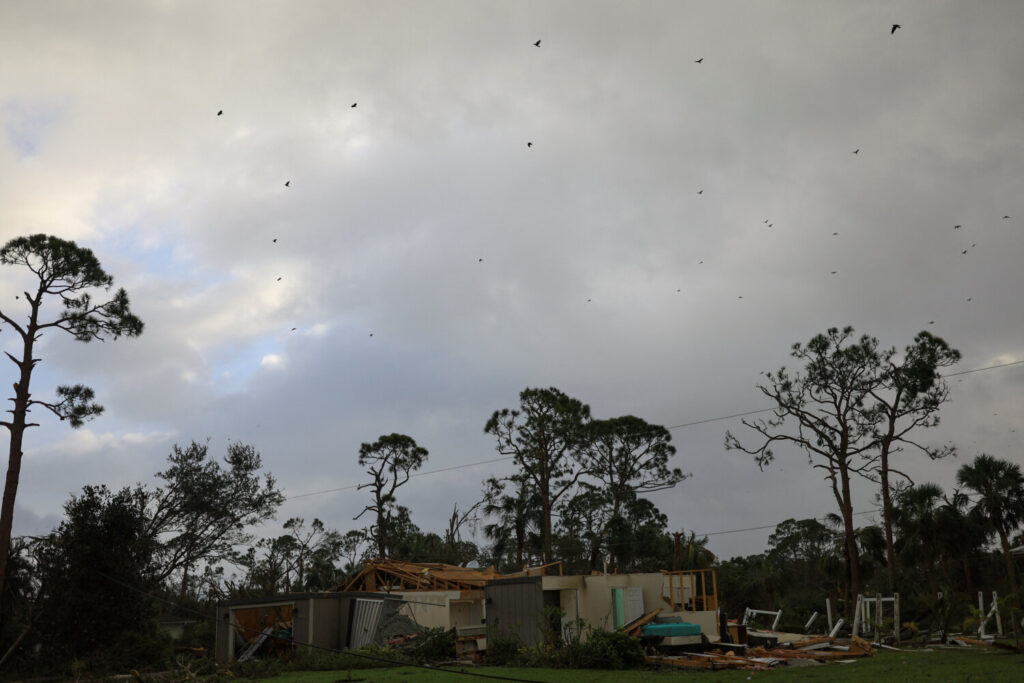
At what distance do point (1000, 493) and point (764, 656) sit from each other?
19972 mm

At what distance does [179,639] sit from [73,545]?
2272 centimetres

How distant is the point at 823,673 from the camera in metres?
18.6

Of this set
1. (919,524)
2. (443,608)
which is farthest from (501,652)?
(919,524)

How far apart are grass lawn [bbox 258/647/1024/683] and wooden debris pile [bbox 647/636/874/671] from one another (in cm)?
77

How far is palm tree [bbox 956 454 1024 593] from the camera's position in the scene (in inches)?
1394

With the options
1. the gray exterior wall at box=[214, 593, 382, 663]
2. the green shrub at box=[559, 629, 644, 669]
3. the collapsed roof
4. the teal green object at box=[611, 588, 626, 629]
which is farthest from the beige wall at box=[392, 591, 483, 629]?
the green shrub at box=[559, 629, 644, 669]

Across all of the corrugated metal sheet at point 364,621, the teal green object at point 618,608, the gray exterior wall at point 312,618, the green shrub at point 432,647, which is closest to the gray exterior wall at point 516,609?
the green shrub at point 432,647

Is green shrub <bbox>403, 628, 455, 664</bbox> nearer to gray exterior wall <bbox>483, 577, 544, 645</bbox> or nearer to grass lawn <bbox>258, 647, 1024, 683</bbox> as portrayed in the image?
gray exterior wall <bbox>483, 577, 544, 645</bbox>

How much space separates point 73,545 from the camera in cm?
2095

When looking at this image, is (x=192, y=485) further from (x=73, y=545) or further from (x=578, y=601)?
(x=578, y=601)

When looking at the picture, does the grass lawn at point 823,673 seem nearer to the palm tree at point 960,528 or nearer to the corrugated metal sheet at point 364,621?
the corrugated metal sheet at point 364,621

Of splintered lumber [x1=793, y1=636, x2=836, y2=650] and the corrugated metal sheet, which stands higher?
the corrugated metal sheet

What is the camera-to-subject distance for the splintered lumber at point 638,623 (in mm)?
25609

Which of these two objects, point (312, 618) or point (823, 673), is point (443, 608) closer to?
point (312, 618)
